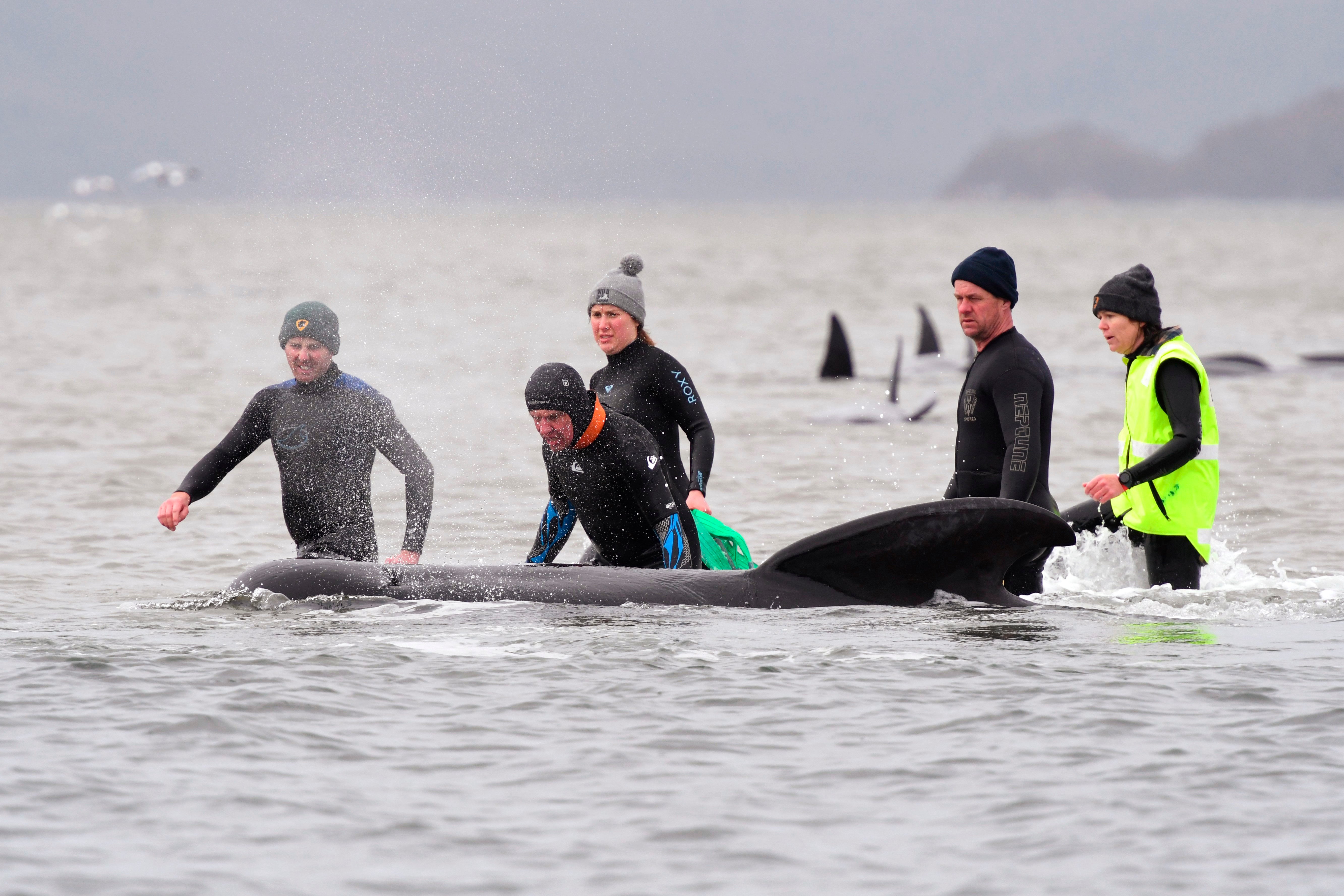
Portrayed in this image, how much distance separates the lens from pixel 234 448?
30.5 ft

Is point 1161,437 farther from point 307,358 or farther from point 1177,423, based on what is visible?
point 307,358

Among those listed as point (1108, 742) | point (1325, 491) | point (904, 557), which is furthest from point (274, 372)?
point (1108, 742)

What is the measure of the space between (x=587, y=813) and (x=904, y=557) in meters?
3.20

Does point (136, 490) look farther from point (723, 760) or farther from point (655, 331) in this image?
point (655, 331)

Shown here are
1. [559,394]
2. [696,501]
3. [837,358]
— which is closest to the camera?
[559,394]

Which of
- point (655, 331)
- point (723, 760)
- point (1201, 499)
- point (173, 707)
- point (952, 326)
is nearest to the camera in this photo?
point (723, 760)

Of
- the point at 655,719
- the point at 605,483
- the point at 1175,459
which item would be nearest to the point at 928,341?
the point at 605,483

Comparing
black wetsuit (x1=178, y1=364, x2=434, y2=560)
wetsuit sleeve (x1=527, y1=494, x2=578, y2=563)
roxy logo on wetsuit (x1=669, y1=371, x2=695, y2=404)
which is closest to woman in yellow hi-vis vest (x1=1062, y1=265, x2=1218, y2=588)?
roxy logo on wetsuit (x1=669, y1=371, x2=695, y2=404)

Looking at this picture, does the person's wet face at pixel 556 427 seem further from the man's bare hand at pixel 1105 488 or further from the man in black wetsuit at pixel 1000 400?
the man's bare hand at pixel 1105 488

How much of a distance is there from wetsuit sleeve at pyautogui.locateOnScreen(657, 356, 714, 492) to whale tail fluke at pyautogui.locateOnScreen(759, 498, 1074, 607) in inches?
27.0

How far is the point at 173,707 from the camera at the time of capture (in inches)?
283

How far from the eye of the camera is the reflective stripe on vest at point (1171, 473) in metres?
8.16

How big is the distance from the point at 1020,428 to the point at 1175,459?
2.60 feet

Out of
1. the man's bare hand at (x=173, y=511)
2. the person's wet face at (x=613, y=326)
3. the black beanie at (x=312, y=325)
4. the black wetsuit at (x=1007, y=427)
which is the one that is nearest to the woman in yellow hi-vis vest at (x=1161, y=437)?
the black wetsuit at (x=1007, y=427)
